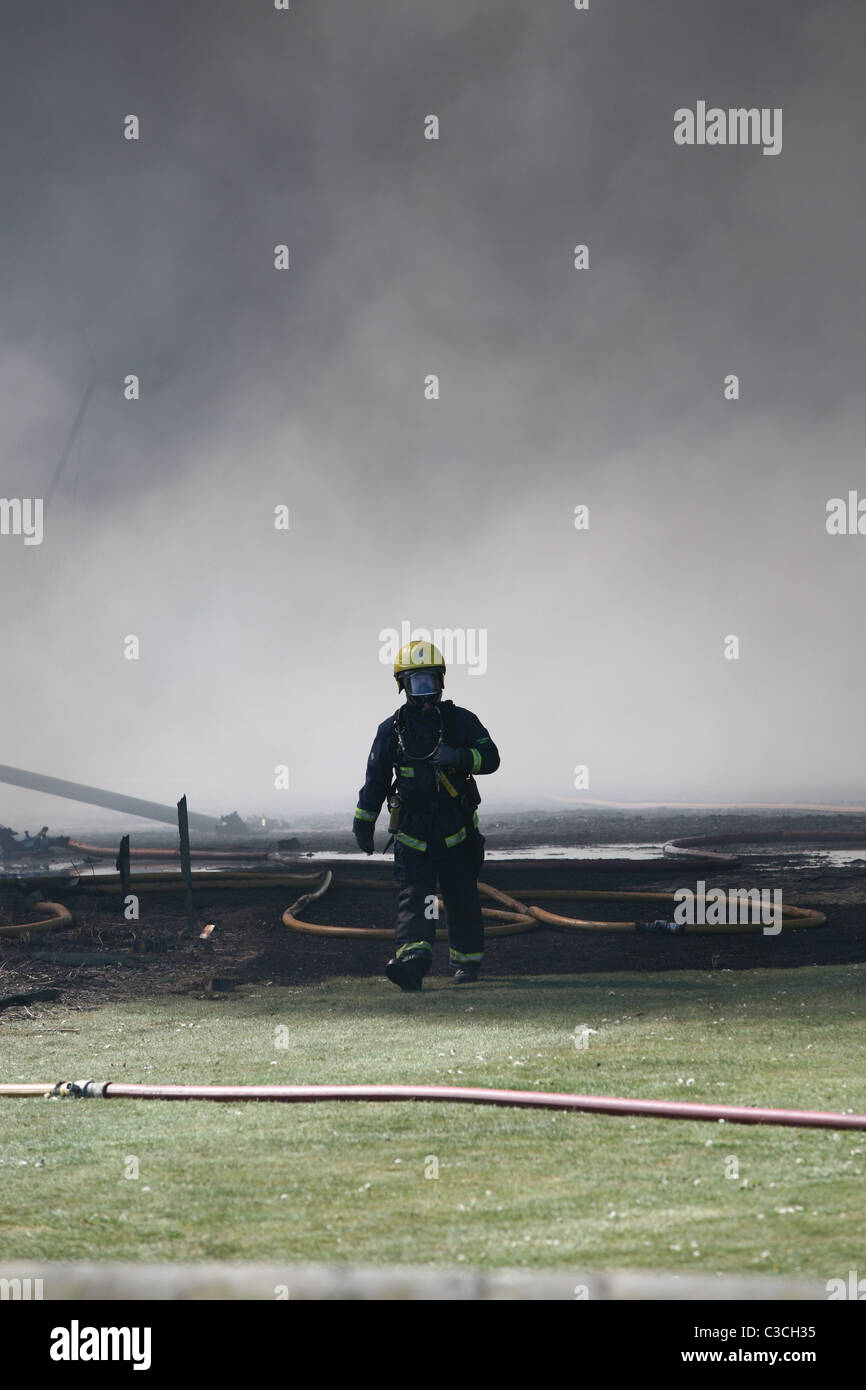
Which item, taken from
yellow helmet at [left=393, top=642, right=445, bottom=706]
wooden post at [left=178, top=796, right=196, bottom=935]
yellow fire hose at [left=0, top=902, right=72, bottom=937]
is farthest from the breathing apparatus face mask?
yellow fire hose at [left=0, top=902, right=72, bottom=937]

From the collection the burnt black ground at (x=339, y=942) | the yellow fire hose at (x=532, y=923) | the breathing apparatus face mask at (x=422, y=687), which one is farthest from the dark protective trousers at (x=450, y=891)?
the yellow fire hose at (x=532, y=923)

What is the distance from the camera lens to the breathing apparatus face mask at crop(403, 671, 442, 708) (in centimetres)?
836

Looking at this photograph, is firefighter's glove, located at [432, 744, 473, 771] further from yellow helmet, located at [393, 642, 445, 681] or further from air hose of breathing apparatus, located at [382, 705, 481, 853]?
yellow helmet, located at [393, 642, 445, 681]

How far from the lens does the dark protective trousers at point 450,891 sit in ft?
26.9

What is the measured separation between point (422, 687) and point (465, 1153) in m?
4.86

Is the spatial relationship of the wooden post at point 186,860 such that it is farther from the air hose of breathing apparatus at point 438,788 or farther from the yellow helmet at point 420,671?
the yellow helmet at point 420,671

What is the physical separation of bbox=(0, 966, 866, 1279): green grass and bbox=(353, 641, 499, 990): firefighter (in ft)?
5.66

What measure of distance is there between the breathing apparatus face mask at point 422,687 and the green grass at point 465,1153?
245cm

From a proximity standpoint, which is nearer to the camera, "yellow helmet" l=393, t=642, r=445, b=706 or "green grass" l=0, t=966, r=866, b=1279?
"green grass" l=0, t=966, r=866, b=1279

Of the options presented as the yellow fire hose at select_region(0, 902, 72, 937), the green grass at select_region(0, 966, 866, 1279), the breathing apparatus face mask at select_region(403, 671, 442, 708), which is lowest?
the yellow fire hose at select_region(0, 902, 72, 937)

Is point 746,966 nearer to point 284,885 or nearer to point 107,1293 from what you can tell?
point 284,885

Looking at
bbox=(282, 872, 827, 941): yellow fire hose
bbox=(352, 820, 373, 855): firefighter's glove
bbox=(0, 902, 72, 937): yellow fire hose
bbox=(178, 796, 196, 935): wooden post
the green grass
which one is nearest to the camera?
the green grass
